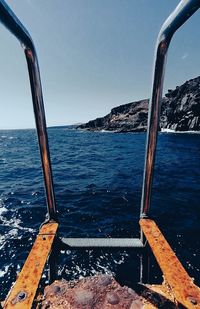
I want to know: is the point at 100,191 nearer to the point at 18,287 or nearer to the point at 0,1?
the point at 18,287

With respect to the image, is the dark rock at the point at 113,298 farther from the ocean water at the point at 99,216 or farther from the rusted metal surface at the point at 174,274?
the rusted metal surface at the point at 174,274

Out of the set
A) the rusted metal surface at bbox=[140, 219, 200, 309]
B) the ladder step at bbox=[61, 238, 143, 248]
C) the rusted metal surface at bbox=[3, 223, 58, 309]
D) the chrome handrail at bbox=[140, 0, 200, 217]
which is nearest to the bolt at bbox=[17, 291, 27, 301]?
the rusted metal surface at bbox=[3, 223, 58, 309]

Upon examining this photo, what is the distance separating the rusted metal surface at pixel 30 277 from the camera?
4.98 feet

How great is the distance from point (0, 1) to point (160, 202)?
1148 centimetres

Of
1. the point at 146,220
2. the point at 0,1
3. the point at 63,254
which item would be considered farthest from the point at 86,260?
the point at 0,1

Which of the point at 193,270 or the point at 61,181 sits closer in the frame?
the point at 193,270

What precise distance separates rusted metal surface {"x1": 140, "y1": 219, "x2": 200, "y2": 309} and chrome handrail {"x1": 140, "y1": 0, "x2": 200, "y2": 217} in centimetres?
44

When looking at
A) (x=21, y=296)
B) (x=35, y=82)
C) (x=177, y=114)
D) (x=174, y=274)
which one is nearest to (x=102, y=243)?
(x=174, y=274)

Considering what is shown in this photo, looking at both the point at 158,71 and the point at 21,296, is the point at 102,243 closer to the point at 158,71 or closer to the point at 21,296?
the point at 21,296

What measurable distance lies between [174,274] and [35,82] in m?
1.99

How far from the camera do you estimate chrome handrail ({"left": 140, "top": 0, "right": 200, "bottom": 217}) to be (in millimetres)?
1283

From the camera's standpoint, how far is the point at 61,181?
53.1 ft

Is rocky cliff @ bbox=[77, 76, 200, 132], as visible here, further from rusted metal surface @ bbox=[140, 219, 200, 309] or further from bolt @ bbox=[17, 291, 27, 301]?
bolt @ bbox=[17, 291, 27, 301]

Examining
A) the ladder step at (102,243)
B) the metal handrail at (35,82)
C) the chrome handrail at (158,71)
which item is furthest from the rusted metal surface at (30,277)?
the chrome handrail at (158,71)
